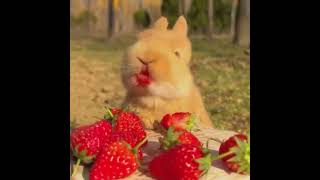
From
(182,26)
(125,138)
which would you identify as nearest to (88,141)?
(125,138)

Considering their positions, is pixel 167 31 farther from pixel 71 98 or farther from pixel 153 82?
pixel 71 98

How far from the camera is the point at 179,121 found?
101 cm

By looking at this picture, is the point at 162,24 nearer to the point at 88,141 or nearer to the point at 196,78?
the point at 196,78

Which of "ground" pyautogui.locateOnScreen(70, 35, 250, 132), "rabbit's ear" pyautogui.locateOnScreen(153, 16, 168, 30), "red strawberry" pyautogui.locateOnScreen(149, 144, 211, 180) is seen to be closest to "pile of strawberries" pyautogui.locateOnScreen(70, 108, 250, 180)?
"red strawberry" pyautogui.locateOnScreen(149, 144, 211, 180)

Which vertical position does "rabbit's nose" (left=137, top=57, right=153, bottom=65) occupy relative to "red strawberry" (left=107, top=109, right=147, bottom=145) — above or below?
above

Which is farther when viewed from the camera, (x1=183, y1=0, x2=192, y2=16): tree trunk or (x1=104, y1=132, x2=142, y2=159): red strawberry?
(x1=183, y1=0, x2=192, y2=16): tree trunk

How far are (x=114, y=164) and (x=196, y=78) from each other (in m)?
0.29

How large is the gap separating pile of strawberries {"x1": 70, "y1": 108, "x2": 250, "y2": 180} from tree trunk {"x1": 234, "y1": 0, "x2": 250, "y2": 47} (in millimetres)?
181

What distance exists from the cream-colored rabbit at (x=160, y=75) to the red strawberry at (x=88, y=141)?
0.49 feet

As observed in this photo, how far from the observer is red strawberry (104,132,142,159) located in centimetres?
90

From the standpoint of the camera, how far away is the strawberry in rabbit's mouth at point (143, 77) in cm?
101

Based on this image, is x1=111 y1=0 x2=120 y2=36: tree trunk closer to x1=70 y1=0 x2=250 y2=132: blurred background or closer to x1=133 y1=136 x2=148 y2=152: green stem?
x1=70 y1=0 x2=250 y2=132: blurred background
